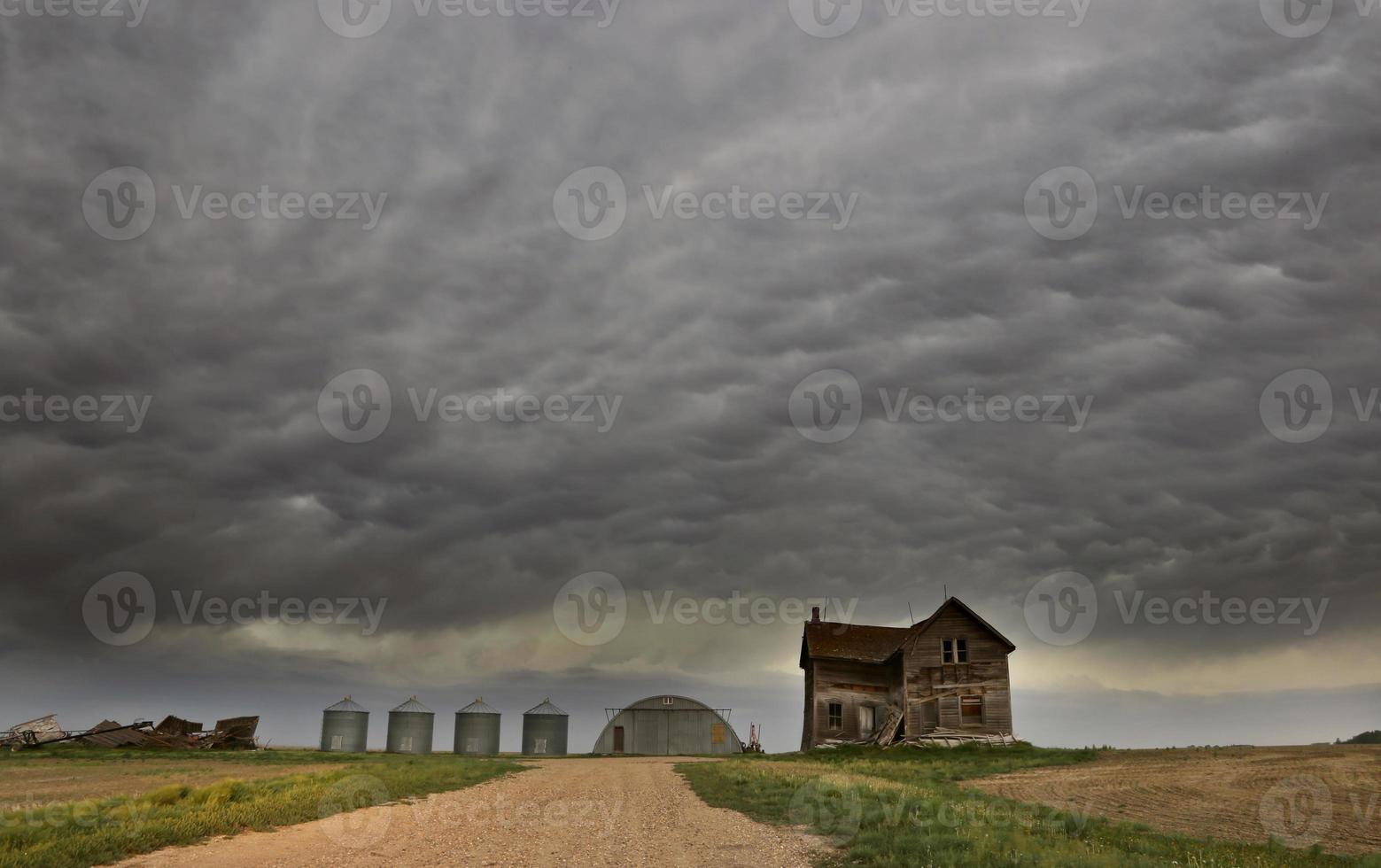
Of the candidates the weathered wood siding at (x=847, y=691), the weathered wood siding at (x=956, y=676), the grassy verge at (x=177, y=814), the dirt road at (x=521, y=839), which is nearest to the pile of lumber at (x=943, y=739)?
the weathered wood siding at (x=956, y=676)

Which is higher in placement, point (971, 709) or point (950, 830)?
point (971, 709)

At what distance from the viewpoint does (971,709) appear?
48906mm

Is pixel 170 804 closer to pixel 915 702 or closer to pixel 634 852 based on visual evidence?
pixel 634 852

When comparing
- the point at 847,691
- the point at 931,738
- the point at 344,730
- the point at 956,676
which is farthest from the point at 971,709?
the point at 344,730

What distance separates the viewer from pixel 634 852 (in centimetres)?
1400

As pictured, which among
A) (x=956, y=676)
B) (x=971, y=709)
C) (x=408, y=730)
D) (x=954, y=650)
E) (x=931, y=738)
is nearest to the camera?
(x=931, y=738)

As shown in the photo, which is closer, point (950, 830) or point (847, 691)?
point (950, 830)

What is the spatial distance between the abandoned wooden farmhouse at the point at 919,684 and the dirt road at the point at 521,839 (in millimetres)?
29982

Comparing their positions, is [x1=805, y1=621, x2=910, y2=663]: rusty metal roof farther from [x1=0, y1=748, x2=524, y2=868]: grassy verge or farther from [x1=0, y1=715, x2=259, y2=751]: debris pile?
[x1=0, y1=715, x2=259, y2=751]: debris pile

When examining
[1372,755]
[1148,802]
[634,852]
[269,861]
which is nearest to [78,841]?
[269,861]

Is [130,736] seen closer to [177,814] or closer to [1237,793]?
[177,814]

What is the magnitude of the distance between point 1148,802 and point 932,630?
26.5 metres

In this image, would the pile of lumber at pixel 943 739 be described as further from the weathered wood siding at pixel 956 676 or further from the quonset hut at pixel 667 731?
the quonset hut at pixel 667 731

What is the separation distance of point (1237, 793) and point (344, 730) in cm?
6780
